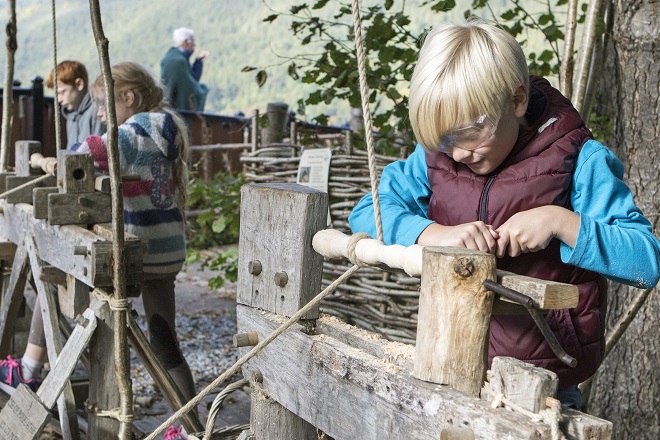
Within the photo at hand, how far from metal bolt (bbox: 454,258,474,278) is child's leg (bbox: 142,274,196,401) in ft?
8.03

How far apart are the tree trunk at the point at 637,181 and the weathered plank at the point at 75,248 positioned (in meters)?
1.86

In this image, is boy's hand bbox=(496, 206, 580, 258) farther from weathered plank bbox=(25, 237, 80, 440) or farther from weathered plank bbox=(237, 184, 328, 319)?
weathered plank bbox=(25, 237, 80, 440)

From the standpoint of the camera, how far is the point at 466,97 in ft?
5.29

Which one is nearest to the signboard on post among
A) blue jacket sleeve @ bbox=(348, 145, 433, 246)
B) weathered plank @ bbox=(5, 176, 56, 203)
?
weathered plank @ bbox=(5, 176, 56, 203)

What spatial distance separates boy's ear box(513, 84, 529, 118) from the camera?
1.71 meters

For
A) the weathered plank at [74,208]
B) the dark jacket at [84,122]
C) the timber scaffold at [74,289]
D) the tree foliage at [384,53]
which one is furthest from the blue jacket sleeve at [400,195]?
the dark jacket at [84,122]

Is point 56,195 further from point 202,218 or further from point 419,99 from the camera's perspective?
point 202,218

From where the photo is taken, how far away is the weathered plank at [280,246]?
6.59 ft

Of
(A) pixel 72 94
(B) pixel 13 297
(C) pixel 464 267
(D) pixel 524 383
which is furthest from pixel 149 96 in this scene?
(D) pixel 524 383

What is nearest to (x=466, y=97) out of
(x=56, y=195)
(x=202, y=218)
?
(x=56, y=195)

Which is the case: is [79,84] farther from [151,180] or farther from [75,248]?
[75,248]

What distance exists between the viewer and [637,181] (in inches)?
128

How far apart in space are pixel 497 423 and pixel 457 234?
368 millimetres

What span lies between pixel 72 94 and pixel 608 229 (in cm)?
429
